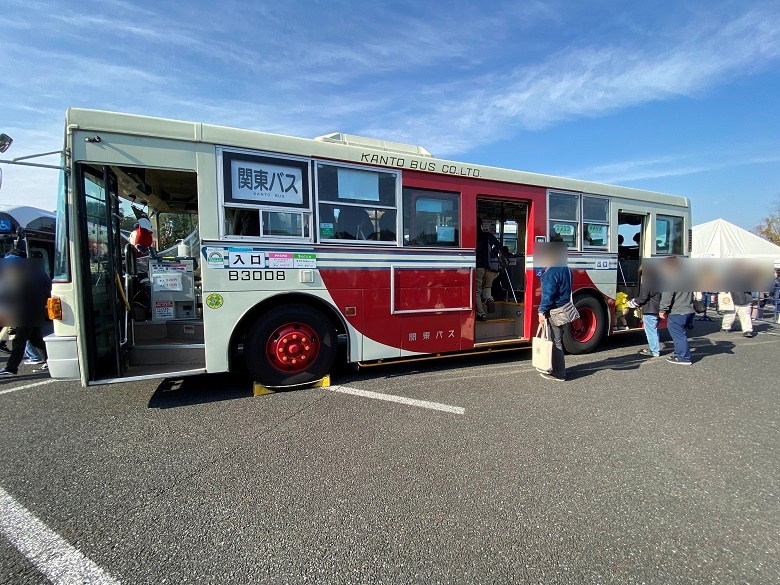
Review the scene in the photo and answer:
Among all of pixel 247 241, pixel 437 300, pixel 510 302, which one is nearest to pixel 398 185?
pixel 437 300

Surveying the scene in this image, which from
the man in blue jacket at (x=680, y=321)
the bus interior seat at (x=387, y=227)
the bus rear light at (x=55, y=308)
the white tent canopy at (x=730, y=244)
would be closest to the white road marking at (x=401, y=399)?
the bus interior seat at (x=387, y=227)

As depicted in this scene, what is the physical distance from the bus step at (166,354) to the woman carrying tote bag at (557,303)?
4488mm

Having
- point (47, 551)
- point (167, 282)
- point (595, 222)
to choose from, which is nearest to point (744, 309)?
point (595, 222)

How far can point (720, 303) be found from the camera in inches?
412

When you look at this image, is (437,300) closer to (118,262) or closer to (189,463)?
(189,463)

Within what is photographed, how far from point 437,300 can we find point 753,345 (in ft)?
24.6

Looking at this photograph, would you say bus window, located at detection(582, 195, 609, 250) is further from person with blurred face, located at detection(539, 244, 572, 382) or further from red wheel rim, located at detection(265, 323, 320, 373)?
red wheel rim, located at detection(265, 323, 320, 373)

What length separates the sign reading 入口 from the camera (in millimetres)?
4387

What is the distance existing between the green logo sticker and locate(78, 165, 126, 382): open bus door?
0.97 m

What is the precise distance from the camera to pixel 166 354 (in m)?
4.72

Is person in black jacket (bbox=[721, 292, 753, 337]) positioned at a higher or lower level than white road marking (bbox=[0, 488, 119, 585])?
higher

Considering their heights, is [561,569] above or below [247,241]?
below

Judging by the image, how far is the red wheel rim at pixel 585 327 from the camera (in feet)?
22.9

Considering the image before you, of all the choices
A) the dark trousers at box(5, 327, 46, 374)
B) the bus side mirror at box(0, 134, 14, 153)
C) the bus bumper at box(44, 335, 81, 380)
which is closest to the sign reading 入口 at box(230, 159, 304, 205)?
the bus side mirror at box(0, 134, 14, 153)
